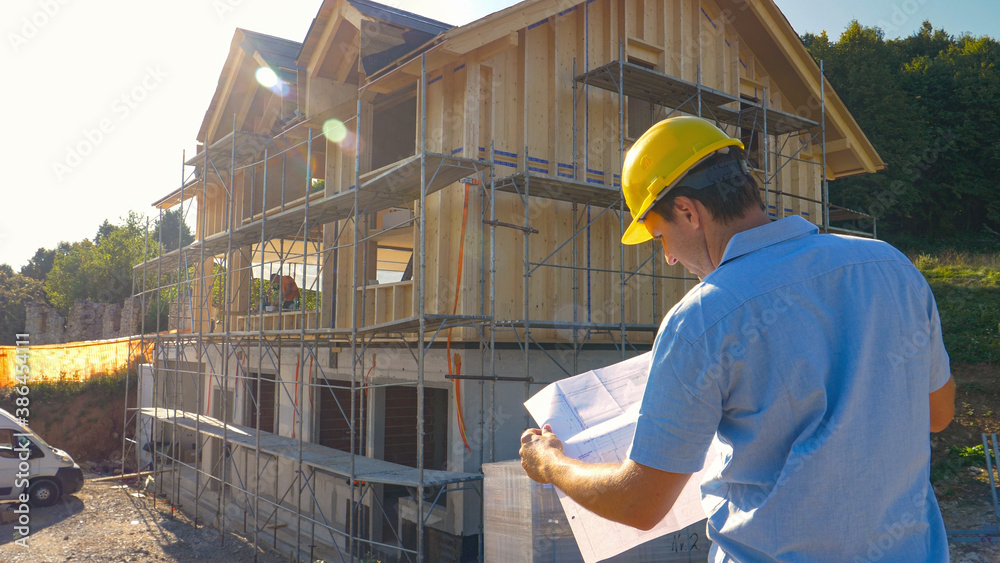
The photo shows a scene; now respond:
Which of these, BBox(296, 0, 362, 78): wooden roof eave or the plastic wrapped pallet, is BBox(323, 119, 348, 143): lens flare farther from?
the plastic wrapped pallet

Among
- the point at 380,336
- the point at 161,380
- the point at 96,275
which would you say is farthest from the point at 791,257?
the point at 96,275

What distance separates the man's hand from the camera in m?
1.73

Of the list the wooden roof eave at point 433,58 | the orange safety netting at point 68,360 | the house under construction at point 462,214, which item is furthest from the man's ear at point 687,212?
the orange safety netting at point 68,360

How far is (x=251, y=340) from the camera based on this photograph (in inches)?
523

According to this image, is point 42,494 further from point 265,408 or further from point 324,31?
point 324,31

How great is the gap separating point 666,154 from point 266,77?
14.3 meters

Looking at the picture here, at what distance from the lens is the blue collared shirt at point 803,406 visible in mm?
1264

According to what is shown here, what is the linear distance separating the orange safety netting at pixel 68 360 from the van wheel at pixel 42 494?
8140 mm

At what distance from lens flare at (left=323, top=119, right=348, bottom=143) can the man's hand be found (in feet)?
33.5

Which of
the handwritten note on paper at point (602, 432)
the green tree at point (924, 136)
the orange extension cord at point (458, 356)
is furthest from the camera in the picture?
the green tree at point (924, 136)

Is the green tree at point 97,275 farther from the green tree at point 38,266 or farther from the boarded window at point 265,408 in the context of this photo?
the boarded window at point 265,408

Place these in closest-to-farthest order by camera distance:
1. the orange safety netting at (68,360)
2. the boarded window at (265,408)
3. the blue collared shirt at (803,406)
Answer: the blue collared shirt at (803,406)
the boarded window at (265,408)
the orange safety netting at (68,360)

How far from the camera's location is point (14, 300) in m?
49.0

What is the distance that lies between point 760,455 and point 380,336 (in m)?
8.96
